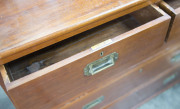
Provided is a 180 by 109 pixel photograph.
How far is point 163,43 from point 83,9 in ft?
0.94

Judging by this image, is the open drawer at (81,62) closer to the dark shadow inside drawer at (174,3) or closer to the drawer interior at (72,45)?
the drawer interior at (72,45)

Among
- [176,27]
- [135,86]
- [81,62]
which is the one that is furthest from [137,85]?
[81,62]

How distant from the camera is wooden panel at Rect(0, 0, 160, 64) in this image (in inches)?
17.0

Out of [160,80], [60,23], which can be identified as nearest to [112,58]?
[60,23]

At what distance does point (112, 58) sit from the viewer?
52 cm

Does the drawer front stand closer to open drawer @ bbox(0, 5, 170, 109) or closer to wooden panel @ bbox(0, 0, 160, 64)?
open drawer @ bbox(0, 5, 170, 109)

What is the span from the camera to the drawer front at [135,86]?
0.65m

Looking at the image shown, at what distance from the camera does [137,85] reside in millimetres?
777

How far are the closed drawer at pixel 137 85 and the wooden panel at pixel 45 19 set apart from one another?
0.74 feet

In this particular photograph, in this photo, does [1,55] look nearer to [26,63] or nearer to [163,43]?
[26,63]

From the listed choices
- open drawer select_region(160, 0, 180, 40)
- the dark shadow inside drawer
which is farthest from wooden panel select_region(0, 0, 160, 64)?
the dark shadow inside drawer

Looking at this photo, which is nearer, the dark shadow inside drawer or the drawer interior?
the drawer interior

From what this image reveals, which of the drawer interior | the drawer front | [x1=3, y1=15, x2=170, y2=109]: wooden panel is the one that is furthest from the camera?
the drawer front

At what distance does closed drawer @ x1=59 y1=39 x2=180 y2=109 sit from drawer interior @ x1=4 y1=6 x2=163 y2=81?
5.5 inches
